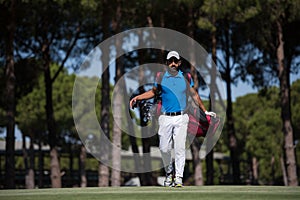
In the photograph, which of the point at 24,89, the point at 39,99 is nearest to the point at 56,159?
the point at 24,89

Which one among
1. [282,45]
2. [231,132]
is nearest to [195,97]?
[282,45]

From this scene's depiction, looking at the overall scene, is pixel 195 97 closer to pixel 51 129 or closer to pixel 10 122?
pixel 10 122

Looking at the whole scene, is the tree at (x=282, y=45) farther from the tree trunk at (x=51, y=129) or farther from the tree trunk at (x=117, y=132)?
the tree trunk at (x=51, y=129)

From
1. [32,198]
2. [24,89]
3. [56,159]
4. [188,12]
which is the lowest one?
[32,198]

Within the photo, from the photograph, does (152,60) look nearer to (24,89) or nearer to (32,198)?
(24,89)

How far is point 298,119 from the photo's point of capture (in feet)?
173

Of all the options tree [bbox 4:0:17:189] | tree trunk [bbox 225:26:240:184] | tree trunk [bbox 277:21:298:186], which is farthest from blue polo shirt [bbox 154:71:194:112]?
tree trunk [bbox 225:26:240:184]

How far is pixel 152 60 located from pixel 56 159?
6095 mm

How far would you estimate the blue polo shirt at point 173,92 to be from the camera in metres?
10.4

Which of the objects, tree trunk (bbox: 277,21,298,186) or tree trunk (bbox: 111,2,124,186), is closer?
tree trunk (bbox: 111,2,124,186)

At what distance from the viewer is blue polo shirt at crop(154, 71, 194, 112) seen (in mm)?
10391

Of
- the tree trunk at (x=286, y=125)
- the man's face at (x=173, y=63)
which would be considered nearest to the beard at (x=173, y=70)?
the man's face at (x=173, y=63)

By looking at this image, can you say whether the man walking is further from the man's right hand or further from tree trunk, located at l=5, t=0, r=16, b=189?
tree trunk, located at l=5, t=0, r=16, b=189

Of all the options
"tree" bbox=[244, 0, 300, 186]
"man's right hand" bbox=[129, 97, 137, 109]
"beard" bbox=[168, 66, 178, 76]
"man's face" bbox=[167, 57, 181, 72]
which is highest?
"tree" bbox=[244, 0, 300, 186]
